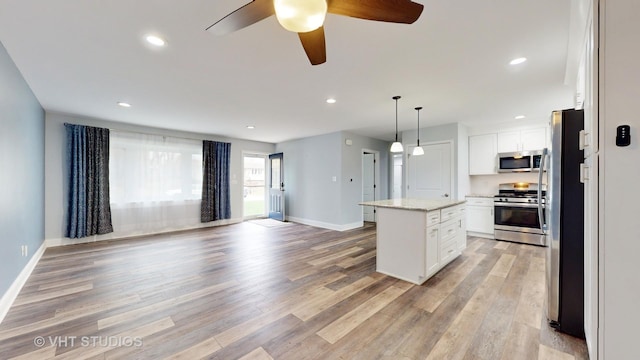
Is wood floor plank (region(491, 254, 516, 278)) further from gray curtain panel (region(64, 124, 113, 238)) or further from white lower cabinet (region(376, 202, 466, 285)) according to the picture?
gray curtain panel (region(64, 124, 113, 238))

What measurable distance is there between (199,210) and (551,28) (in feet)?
22.3

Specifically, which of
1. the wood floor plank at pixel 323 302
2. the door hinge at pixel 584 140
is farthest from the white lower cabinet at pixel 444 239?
the door hinge at pixel 584 140

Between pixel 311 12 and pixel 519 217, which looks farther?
pixel 519 217

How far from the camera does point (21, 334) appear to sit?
6.29ft

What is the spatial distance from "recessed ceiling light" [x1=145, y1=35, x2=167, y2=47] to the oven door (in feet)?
19.0

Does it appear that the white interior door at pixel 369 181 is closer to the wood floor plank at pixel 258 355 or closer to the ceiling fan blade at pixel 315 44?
the ceiling fan blade at pixel 315 44

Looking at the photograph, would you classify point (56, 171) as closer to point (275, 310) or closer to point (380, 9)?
point (275, 310)

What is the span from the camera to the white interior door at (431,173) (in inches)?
210

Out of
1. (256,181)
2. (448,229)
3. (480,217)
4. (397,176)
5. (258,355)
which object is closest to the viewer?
(258,355)

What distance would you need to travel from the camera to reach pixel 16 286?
8.43ft

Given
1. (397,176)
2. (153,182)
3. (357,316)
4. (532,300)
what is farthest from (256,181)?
(532,300)

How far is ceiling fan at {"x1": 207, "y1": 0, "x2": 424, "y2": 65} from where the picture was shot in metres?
1.11

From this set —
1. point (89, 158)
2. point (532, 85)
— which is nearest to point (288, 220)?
point (89, 158)

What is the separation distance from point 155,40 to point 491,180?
6.33 m
